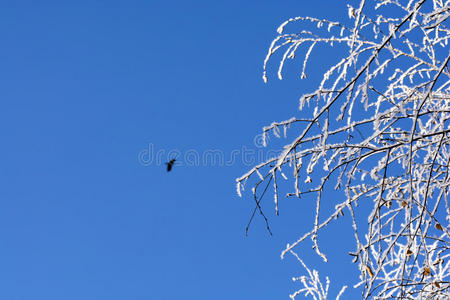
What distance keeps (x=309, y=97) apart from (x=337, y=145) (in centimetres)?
35

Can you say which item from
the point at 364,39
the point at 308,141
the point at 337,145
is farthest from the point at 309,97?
the point at 364,39

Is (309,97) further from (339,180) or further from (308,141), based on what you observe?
(339,180)

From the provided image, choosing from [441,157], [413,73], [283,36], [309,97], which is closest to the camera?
[309,97]

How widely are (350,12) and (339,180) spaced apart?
1.54m

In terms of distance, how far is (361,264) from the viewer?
215 cm

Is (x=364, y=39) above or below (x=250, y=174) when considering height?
above

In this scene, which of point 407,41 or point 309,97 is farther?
point 407,41

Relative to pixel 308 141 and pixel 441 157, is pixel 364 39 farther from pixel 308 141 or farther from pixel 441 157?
pixel 308 141

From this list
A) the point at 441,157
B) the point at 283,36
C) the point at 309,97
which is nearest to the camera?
the point at 309,97

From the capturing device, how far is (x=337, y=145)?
2.33m

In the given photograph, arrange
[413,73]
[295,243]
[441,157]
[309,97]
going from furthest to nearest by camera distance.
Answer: [413,73], [441,157], [295,243], [309,97]

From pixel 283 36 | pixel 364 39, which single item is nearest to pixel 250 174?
pixel 283 36

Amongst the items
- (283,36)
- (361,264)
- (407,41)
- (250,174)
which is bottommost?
(361,264)

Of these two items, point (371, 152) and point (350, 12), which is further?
point (350, 12)
